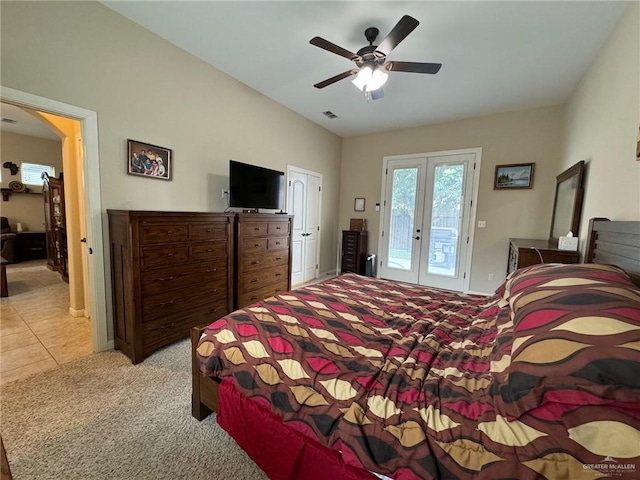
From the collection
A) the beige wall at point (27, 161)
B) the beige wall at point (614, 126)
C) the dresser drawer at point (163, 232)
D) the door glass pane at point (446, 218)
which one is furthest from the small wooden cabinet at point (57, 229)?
the beige wall at point (614, 126)

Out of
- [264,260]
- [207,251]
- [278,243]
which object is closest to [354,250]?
[278,243]

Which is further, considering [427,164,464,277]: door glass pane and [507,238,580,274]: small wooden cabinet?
[427,164,464,277]: door glass pane

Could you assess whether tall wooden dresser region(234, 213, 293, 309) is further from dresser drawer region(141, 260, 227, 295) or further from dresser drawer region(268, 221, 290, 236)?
dresser drawer region(141, 260, 227, 295)

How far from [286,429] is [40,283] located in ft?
17.5

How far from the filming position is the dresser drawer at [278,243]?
3386 millimetres

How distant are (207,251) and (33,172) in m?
6.64

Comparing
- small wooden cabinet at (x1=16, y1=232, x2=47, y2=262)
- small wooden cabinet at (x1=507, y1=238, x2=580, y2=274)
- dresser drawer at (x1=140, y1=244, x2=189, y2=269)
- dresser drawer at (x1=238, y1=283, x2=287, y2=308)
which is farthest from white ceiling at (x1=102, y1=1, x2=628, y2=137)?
small wooden cabinet at (x1=16, y1=232, x2=47, y2=262)

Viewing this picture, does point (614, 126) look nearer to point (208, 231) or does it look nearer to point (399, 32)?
point (399, 32)

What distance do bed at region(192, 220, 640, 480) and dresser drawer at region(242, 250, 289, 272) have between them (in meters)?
1.51

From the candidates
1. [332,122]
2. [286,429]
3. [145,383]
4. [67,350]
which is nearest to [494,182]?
[332,122]

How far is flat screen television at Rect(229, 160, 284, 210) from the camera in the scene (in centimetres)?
314

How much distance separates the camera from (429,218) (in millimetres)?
4625

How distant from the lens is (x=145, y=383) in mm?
1940

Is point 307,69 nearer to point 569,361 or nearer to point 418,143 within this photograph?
point 418,143
